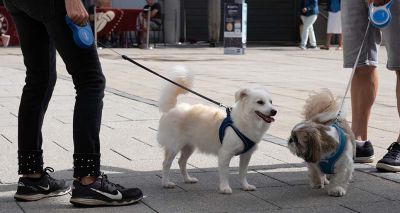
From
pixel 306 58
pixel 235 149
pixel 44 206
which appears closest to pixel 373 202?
pixel 235 149

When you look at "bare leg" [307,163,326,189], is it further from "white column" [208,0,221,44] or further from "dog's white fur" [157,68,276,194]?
"white column" [208,0,221,44]

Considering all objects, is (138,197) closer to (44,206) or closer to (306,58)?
(44,206)

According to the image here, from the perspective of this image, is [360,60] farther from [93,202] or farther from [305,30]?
[305,30]

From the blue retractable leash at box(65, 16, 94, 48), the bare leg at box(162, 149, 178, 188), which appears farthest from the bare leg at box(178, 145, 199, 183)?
the blue retractable leash at box(65, 16, 94, 48)

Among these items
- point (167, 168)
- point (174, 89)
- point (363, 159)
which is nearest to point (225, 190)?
point (167, 168)

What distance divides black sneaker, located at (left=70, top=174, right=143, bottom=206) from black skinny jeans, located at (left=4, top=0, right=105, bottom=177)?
7 centimetres

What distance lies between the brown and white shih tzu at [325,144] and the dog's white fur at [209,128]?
242 millimetres

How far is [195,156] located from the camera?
557 centimetres

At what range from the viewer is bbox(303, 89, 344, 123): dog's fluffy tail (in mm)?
4578

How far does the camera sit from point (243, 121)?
4.40 m

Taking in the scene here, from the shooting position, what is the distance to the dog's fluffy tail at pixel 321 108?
458 cm

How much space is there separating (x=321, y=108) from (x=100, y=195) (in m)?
1.52

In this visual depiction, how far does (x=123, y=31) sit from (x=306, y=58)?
612 centimetres

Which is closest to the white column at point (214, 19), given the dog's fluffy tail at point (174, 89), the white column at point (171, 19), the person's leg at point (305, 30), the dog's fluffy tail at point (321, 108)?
the white column at point (171, 19)
